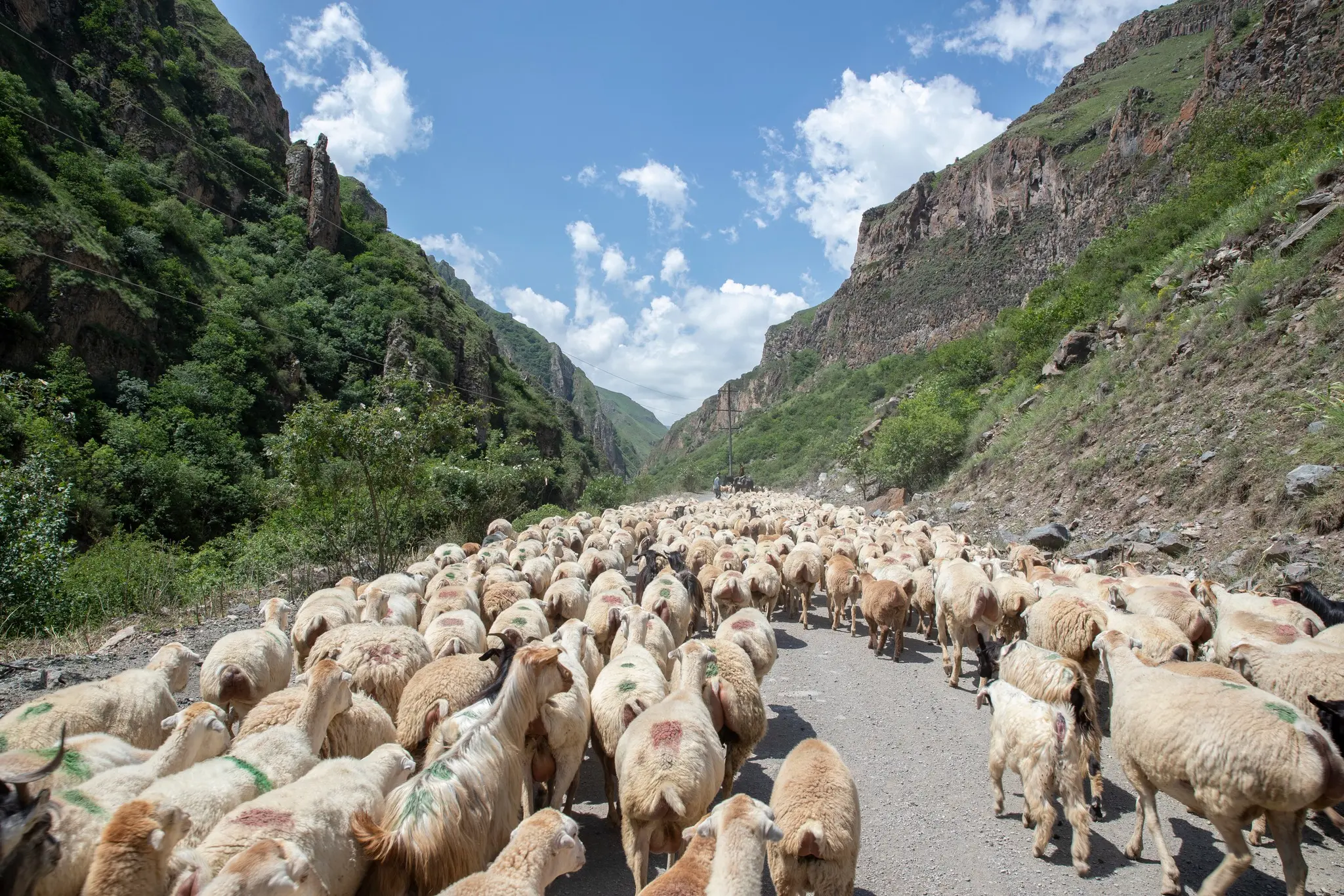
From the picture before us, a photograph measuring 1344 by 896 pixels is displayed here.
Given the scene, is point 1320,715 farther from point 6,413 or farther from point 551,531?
point 6,413

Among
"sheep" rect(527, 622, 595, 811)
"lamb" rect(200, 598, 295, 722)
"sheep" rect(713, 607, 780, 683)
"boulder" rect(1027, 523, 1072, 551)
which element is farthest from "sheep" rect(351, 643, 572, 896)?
"boulder" rect(1027, 523, 1072, 551)

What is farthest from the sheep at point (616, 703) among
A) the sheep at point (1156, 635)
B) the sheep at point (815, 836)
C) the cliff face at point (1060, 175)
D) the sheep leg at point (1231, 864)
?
the cliff face at point (1060, 175)

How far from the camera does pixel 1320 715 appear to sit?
453 centimetres

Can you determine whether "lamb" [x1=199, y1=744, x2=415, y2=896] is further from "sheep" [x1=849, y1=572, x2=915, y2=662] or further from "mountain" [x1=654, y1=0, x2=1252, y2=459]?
"mountain" [x1=654, y1=0, x2=1252, y2=459]

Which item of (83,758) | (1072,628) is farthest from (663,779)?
(1072,628)

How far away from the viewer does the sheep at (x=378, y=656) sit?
555cm

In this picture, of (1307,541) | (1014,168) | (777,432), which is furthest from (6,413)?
(1014,168)

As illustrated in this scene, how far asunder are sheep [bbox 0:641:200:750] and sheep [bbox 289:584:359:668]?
→ 1503mm

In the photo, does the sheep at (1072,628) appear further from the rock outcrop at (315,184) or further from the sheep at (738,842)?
the rock outcrop at (315,184)

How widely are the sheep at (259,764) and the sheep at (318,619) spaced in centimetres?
272

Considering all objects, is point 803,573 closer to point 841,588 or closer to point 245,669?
point 841,588

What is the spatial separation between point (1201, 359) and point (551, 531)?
15.6m

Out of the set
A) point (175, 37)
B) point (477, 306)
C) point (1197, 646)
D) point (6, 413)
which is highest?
point (477, 306)

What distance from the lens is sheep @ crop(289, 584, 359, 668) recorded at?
23.7 ft
